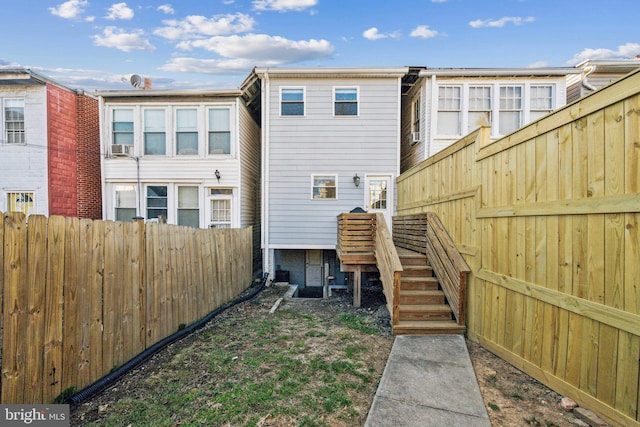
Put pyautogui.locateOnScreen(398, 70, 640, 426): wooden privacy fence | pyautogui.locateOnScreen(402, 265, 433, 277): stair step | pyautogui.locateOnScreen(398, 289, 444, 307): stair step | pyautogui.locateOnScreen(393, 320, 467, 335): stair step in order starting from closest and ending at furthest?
pyautogui.locateOnScreen(398, 70, 640, 426): wooden privacy fence → pyautogui.locateOnScreen(393, 320, 467, 335): stair step → pyautogui.locateOnScreen(398, 289, 444, 307): stair step → pyautogui.locateOnScreen(402, 265, 433, 277): stair step

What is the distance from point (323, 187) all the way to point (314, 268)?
2858mm

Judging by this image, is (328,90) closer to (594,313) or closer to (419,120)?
(419,120)

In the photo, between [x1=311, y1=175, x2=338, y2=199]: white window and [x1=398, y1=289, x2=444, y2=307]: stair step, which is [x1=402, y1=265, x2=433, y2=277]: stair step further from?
[x1=311, y1=175, x2=338, y2=199]: white window

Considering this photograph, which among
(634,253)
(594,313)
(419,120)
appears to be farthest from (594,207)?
(419,120)

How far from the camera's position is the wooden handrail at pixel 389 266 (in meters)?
4.25

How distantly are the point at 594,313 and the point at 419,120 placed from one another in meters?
7.76

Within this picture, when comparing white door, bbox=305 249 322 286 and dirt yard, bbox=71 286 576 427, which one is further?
white door, bbox=305 249 322 286

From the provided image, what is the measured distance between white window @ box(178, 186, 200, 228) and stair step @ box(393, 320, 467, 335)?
7.16 m

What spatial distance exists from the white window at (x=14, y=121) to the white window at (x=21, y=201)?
5.20 ft

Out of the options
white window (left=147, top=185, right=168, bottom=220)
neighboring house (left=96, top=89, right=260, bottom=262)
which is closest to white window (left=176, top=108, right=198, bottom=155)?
neighboring house (left=96, top=89, right=260, bottom=262)

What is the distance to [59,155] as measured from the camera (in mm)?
9078

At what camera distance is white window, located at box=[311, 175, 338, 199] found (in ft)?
28.9

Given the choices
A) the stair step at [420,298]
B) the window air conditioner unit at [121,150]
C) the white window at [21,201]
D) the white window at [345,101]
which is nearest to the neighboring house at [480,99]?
the white window at [345,101]

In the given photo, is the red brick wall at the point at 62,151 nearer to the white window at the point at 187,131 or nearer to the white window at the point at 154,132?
the white window at the point at 154,132
